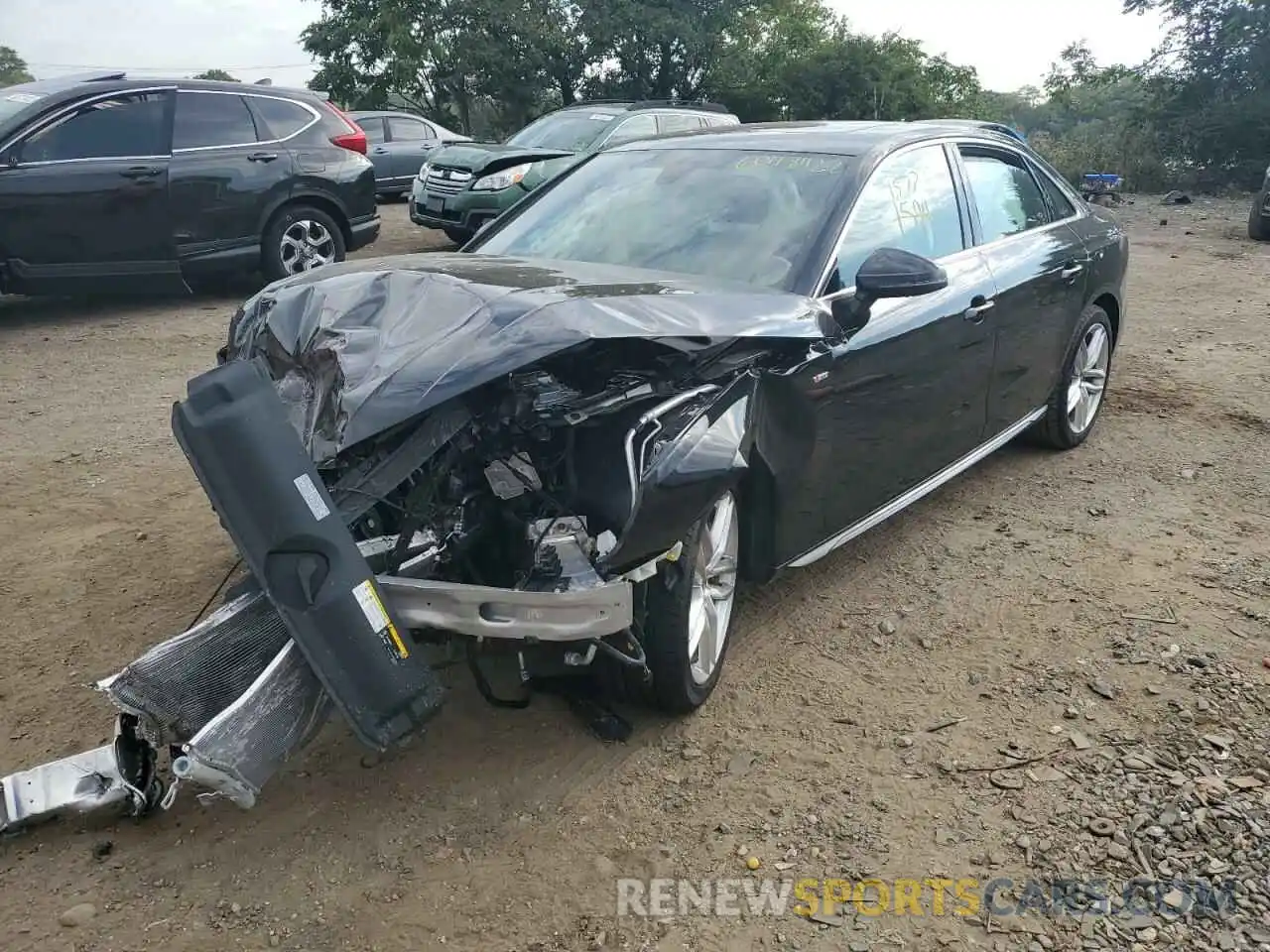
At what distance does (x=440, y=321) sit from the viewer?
289 centimetres

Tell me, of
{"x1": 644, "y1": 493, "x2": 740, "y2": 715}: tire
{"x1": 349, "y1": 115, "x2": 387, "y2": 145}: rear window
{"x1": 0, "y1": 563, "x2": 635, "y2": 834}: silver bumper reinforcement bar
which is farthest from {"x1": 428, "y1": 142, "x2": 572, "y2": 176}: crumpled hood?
{"x1": 0, "y1": 563, "x2": 635, "y2": 834}: silver bumper reinforcement bar

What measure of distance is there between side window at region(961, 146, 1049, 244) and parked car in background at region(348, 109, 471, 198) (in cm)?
1275

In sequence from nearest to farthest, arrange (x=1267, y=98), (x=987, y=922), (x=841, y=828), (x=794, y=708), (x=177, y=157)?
(x=987, y=922) → (x=841, y=828) → (x=794, y=708) → (x=177, y=157) → (x=1267, y=98)

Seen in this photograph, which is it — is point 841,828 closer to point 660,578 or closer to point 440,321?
point 660,578

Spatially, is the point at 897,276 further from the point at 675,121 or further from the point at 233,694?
the point at 675,121

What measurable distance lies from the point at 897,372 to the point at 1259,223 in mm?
12731

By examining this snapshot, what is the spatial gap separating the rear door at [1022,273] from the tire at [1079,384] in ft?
0.48

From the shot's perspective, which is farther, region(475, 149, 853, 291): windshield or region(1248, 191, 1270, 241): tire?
region(1248, 191, 1270, 241): tire

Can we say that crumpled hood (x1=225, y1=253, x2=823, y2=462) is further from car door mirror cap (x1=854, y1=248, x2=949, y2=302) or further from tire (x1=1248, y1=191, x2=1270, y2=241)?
tire (x1=1248, y1=191, x2=1270, y2=241)

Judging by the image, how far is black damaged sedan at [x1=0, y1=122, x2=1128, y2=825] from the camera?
2.47 m

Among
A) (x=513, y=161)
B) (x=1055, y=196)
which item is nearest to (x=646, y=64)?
(x=513, y=161)

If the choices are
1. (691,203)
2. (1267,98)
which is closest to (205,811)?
(691,203)

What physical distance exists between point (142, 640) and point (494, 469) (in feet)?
5.21

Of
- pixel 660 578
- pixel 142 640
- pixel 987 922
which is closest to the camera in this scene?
pixel 987 922
